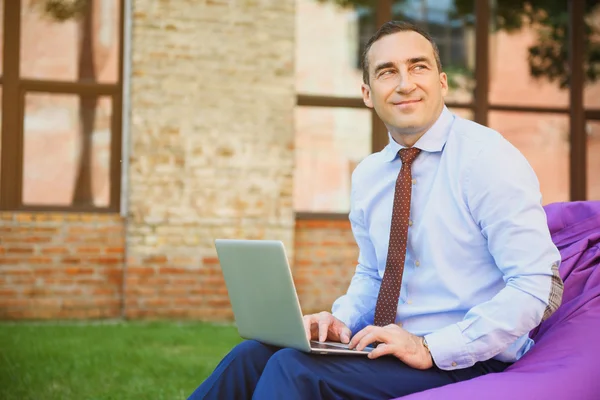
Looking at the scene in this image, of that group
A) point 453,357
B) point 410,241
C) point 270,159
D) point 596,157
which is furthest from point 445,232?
point 596,157

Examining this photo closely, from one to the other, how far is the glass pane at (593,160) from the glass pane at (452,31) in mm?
1299

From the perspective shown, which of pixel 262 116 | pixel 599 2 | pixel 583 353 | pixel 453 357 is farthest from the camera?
pixel 599 2

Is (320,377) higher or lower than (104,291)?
higher

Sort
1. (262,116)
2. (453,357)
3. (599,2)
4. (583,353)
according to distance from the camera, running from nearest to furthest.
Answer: (453,357) → (583,353) → (262,116) → (599,2)

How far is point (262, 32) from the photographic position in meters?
7.65

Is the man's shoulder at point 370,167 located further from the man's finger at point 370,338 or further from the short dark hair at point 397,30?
the man's finger at point 370,338

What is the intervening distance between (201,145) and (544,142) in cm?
337

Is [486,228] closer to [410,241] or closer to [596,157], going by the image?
[410,241]

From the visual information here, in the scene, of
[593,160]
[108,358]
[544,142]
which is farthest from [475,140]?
[593,160]

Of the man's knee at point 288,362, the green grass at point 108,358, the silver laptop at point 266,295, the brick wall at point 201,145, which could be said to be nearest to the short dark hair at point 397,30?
the silver laptop at point 266,295

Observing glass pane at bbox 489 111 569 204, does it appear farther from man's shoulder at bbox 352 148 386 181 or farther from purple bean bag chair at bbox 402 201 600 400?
man's shoulder at bbox 352 148 386 181

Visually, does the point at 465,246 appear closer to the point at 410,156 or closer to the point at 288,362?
the point at 410,156

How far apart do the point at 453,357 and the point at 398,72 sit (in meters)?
0.86

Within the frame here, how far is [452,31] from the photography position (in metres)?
8.39
